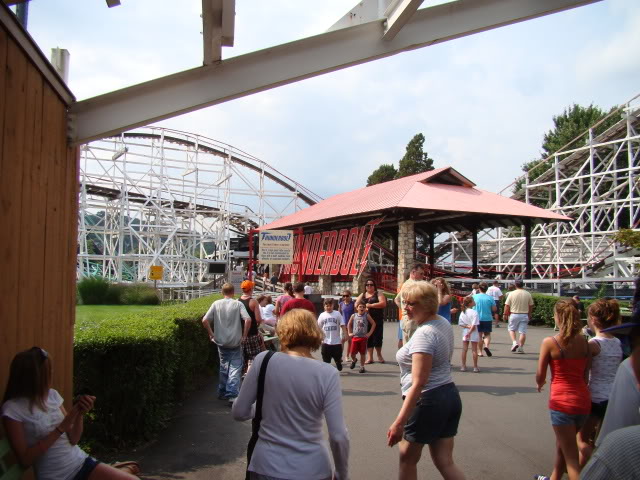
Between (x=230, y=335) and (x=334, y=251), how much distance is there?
2041cm

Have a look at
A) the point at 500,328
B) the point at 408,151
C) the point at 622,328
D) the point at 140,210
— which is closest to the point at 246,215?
the point at 140,210

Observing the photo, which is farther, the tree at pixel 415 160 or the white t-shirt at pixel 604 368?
the tree at pixel 415 160

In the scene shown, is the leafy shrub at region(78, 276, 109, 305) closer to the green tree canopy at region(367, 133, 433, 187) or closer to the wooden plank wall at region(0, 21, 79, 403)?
the wooden plank wall at region(0, 21, 79, 403)

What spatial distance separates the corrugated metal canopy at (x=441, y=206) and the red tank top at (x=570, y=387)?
52.6ft

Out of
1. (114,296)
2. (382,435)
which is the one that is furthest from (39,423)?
(114,296)

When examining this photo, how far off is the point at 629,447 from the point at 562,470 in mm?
3146

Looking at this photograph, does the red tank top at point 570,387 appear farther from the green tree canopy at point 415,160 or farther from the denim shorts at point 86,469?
the green tree canopy at point 415,160

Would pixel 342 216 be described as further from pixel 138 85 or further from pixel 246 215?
pixel 138 85

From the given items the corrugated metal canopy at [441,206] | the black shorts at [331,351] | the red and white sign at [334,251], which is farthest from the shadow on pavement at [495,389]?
the red and white sign at [334,251]

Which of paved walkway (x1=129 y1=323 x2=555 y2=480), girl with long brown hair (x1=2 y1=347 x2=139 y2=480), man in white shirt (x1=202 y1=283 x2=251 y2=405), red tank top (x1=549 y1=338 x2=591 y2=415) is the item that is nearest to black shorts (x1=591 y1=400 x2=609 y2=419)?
red tank top (x1=549 y1=338 x2=591 y2=415)

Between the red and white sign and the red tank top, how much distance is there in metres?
19.3

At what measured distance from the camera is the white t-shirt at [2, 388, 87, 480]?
2.88 meters

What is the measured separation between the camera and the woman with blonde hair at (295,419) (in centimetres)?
252

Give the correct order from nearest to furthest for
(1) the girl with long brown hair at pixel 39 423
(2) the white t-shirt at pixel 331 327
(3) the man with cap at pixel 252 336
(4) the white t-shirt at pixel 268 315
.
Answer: (1) the girl with long brown hair at pixel 39 423, (3) the man with cap at pixel 252 336, (2) the white t-shirt at pixel 331 327, (4) the white t-shirt at pixel 268 315
